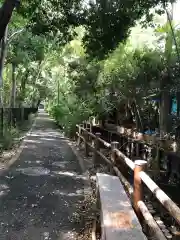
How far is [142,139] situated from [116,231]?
7.55m

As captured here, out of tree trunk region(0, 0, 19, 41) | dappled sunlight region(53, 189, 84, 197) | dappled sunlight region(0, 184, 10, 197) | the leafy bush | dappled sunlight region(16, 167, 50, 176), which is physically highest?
tree trunk region(0, 0, 19, 41)

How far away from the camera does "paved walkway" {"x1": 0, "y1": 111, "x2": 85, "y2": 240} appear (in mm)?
5234

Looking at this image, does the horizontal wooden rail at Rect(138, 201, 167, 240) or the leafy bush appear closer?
the horizontal wooden rail at Rect(138, 201, 167, 240)

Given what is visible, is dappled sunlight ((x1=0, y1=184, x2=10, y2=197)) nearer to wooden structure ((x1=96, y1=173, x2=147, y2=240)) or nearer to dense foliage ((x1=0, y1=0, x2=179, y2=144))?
wooden structure ((x1=96, y1=173, x2=147, y2=240))

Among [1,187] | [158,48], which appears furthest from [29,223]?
[158,48]

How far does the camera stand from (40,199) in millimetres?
6723

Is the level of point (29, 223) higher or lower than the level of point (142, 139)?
lower

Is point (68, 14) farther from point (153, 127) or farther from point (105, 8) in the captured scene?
point (153, 127)

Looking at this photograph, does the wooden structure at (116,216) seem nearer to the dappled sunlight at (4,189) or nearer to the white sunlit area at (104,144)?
the white sunlit area at (104,144)

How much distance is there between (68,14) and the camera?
9.03 m

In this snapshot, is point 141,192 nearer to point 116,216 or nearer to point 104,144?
point 116,216

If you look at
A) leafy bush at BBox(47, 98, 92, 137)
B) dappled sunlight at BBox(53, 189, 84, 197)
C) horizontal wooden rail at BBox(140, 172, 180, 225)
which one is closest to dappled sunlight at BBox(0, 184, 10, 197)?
dappled sunlight at BBox(53, 189, 84, 197)

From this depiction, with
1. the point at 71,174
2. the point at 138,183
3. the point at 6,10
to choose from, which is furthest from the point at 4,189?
the point at 6,10

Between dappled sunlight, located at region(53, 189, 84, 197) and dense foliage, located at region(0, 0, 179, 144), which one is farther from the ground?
dense foliage, located at region(0, 0, 179, 144)
